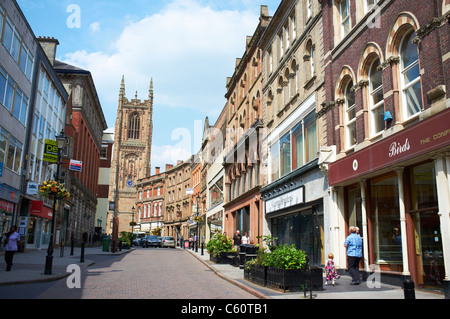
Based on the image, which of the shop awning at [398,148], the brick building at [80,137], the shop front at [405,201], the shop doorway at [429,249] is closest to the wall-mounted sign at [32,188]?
the brick building at [80,137]

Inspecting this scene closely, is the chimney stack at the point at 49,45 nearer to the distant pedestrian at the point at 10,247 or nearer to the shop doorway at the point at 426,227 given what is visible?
the distant pedestrian at the point at 10,247

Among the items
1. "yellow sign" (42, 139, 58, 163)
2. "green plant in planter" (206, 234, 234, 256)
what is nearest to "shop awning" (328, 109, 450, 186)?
"green plant in planter" (206, 234, 234, 256)

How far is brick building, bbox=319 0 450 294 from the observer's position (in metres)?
10.5

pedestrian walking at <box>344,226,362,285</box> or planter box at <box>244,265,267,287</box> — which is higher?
pedestrian walking at <box>344,226,362,285</box>

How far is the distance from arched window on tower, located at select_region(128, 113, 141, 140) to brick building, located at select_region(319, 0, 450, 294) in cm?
11418

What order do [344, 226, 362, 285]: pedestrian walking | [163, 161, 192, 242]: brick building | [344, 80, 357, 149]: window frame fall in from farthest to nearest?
[163, 161, 192, 242]: brick building < [344, 80, 357, 149]: window frame < [344, 226, 362, 285]: pedestrian walking

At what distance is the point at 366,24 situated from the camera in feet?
47.2

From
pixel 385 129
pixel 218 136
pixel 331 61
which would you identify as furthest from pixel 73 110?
pixel 385 129

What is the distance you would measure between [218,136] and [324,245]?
3301 cm

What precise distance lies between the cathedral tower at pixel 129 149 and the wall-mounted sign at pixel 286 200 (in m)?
91.9

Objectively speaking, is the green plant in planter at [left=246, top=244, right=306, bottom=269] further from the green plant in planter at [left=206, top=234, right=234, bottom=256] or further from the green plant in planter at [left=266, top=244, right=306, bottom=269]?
the green plant in planter at [left=206, top=234, right=234, bottom=256]

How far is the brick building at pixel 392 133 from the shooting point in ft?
34.4
